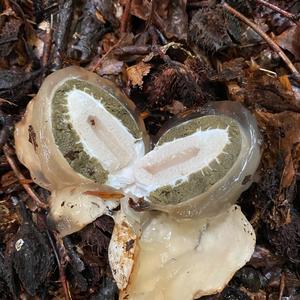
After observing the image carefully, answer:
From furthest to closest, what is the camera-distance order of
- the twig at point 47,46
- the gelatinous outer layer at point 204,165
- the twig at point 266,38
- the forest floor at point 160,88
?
the twig at point 47,46 → the twig at point 266,38 → the forest floor at point 160,88 → the gelatinous outer layer at point 204,165

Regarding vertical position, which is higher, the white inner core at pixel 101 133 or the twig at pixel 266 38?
the twig at pixel 266 38

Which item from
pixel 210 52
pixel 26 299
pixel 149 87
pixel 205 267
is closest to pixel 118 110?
pixel 149 87

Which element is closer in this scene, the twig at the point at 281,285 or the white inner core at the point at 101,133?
the white inner core at the point at 101,133

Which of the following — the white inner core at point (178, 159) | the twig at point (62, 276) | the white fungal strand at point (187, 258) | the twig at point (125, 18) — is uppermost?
the twig at point (125, 18)

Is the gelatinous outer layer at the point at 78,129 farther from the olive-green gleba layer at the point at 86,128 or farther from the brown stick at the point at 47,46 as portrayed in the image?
the brown stick at the point at 47,46

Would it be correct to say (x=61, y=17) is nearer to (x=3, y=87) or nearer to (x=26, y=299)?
(x=3, y=87)

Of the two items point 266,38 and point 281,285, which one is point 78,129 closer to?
point 266,38

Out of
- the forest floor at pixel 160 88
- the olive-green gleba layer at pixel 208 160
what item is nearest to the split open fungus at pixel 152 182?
the olive-green gleba layer at pixel 208 160
